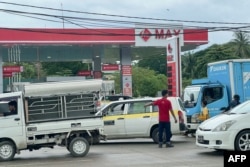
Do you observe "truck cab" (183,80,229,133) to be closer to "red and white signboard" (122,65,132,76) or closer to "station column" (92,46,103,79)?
"red and white signboard" (122,65,132,76)

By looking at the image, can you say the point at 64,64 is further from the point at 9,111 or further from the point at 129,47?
the point at 9,111

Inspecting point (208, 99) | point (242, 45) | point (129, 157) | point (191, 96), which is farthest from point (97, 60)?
point (242, 45)

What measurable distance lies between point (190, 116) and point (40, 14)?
8.42 metres

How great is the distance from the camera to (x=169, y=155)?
13.2 metres

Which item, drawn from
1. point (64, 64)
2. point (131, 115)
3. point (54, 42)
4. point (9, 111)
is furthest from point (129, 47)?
point (64, 64)

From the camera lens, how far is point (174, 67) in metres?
25.9

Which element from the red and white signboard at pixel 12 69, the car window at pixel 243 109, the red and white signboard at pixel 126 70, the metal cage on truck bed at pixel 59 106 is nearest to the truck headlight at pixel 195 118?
the car window at pixel 243 109

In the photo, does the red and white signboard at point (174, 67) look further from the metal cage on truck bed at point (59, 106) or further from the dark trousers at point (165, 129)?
the metal cage on truck bed at point (59, 106)

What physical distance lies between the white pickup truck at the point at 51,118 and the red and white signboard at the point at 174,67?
12.1 meters

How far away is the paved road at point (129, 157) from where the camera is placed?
38.7 ft

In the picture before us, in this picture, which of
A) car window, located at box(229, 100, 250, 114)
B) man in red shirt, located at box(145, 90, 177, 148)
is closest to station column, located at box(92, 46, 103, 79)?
man in red shirt, located at box(145, 90, 177, 148)

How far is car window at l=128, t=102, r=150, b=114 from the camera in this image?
674 inches

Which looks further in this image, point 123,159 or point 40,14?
point 40,14

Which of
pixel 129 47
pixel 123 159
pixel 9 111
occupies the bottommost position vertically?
pixel 123 159
